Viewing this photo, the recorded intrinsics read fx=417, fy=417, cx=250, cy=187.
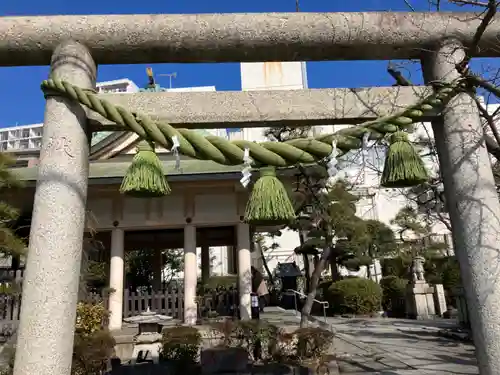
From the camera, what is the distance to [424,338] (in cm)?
1146

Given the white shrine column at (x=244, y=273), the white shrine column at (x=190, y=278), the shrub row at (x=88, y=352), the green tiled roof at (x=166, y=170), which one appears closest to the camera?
the shrub row at (x=88, y=352)

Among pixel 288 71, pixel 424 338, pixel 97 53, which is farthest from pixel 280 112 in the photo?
pixel 288 71

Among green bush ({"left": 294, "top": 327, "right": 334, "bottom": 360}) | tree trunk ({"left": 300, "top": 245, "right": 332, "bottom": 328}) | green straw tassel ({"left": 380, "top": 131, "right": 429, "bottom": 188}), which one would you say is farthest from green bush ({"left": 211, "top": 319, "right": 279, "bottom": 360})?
green straw tassel ({"left": 380, "top": 131, "right": 429, "bottom": 188})

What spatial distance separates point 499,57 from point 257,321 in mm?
6052

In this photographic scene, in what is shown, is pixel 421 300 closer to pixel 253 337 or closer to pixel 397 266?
pixel 397 266

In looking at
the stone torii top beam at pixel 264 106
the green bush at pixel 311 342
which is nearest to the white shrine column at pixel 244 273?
the green bush at pixel 311 342

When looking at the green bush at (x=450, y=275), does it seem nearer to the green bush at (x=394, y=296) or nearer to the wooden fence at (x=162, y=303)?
the green bush at (x=394, y=296)

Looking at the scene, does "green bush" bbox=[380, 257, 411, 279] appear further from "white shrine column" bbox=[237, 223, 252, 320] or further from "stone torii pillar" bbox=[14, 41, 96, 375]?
"stone torii pillar" bbox=[14, 41, 96, 375]

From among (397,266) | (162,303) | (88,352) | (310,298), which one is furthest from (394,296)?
(88,352)

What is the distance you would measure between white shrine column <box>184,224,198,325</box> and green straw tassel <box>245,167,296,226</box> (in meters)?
7.96

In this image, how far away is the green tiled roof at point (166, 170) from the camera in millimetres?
9703

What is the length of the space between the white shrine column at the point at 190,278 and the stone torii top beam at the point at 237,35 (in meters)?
7.76

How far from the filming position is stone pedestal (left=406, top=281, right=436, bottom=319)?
17031mm

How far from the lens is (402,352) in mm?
9219
